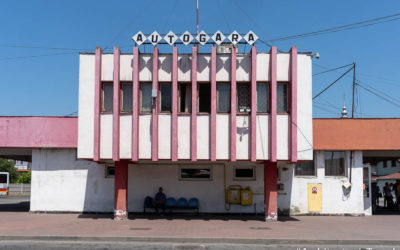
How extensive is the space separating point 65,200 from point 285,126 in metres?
11.7

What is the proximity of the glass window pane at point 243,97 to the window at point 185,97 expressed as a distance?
2079 millimetres

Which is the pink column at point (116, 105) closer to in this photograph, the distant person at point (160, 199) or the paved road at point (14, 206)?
the distant person at point (160, 199)

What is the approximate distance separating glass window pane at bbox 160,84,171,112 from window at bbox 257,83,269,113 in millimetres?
3793

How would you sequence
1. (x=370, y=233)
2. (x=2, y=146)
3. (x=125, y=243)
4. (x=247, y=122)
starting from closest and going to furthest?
(x=125, y=243), (x=370, y=233), (x=247, y=122), (x=2, y=146)

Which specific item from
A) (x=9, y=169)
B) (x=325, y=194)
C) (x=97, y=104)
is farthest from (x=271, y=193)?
(x=9, y=169)

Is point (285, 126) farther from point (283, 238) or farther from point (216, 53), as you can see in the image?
point (283, 238)

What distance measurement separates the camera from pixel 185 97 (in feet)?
60.4

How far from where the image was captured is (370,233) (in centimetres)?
1495

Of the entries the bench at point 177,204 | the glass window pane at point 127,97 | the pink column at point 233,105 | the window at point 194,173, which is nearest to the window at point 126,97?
the glass window pane at point 127,97

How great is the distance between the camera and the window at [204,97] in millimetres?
18203

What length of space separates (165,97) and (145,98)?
85cm

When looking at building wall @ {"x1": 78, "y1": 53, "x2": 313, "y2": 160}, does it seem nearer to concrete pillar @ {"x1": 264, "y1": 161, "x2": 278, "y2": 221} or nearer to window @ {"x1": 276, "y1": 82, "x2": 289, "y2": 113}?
window @ {"x1": 276, "y1": 82, "x2": 289, "y2": 113}

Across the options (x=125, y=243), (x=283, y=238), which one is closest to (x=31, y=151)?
(x=125, y=243)

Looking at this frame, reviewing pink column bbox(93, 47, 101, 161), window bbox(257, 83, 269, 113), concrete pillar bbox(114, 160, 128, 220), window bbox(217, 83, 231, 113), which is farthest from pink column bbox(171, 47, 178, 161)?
window bbox(257, 83, 269, 113)
